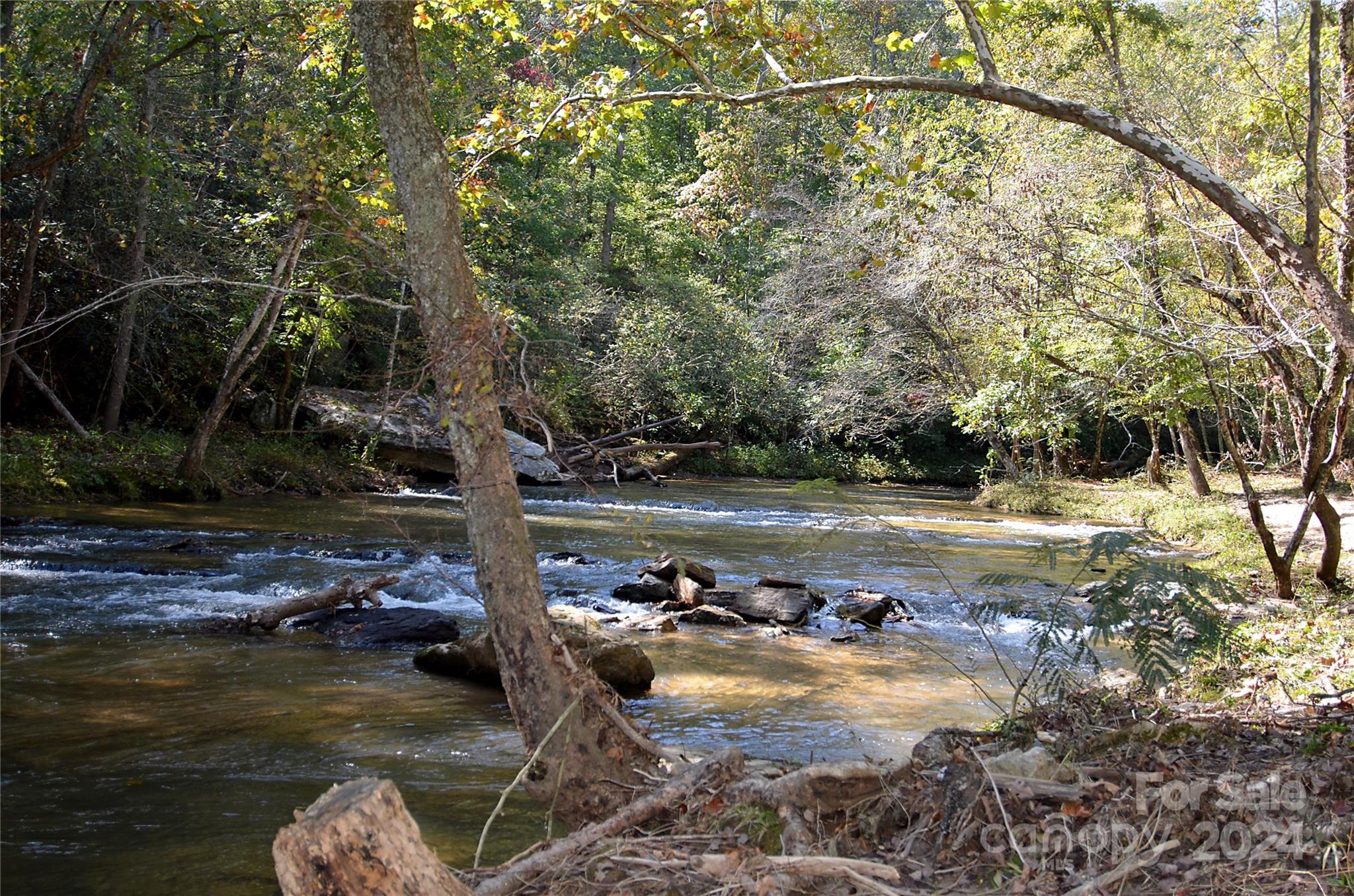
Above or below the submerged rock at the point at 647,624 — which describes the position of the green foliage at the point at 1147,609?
above

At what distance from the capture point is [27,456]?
1452 centimetres

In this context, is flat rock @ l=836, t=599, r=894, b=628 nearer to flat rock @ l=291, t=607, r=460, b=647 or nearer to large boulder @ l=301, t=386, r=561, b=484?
flat rock @ l=291, t=607, r=460, b=647

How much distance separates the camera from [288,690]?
692 cm

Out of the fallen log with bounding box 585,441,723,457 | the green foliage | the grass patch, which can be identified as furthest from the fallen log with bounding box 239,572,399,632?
the green foliage

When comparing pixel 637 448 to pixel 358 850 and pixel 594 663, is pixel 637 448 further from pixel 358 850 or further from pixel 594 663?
pixel 594 663

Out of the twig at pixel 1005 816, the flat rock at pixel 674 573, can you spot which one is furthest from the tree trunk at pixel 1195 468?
the twig at pixel 1005 816

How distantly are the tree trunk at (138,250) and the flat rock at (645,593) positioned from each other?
7.24 metres

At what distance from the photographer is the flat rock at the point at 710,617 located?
32.8 ft

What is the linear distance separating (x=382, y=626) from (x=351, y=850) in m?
6.68

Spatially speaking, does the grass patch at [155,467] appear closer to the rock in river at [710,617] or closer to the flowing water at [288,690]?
the flowing water at [288,690]

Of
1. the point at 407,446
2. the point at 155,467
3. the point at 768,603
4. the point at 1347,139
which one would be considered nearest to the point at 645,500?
the point at 407,446

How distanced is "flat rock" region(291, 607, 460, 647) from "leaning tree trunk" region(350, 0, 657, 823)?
4893 mm

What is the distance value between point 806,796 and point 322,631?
6259 mm

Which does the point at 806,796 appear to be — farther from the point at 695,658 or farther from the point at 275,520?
the point at 275,520
